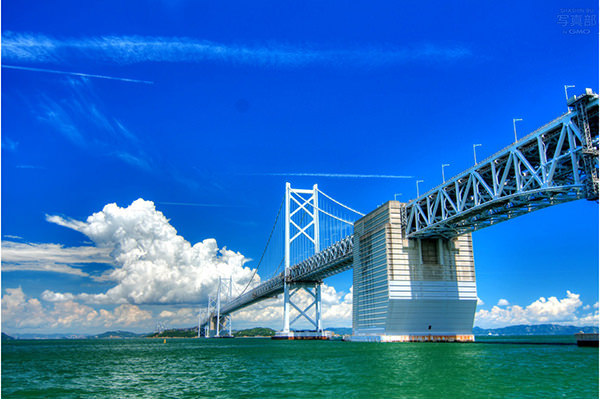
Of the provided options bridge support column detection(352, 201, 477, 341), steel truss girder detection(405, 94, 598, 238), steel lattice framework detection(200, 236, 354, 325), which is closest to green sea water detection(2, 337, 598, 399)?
steel truss girder detection(405, 94, 598, 238)

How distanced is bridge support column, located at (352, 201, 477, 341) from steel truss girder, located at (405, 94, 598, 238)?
207cm

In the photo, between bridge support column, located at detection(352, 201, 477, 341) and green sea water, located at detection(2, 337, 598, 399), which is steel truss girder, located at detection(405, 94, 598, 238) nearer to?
bridge support column, located at detection(352, 201, 477, 341)

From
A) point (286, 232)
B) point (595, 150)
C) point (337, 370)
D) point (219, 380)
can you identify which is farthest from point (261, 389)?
point (286, 232)

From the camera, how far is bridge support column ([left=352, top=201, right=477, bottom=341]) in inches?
2044

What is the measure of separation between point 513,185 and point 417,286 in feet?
52.6

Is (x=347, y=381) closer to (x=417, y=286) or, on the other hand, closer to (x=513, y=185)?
(x=513, y=185)

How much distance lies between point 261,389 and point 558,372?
582 inches

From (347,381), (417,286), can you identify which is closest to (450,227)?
(417,286)

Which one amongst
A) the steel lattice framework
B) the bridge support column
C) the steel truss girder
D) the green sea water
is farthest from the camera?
the steel lattice framework

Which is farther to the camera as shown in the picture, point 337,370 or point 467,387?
point 337,370

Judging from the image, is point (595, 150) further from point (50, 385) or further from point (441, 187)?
point (50, 385)

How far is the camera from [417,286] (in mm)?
52312

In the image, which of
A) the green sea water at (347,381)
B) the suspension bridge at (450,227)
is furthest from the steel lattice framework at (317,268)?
the green sea water at (347,381)

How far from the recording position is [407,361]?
2997 centimetres
